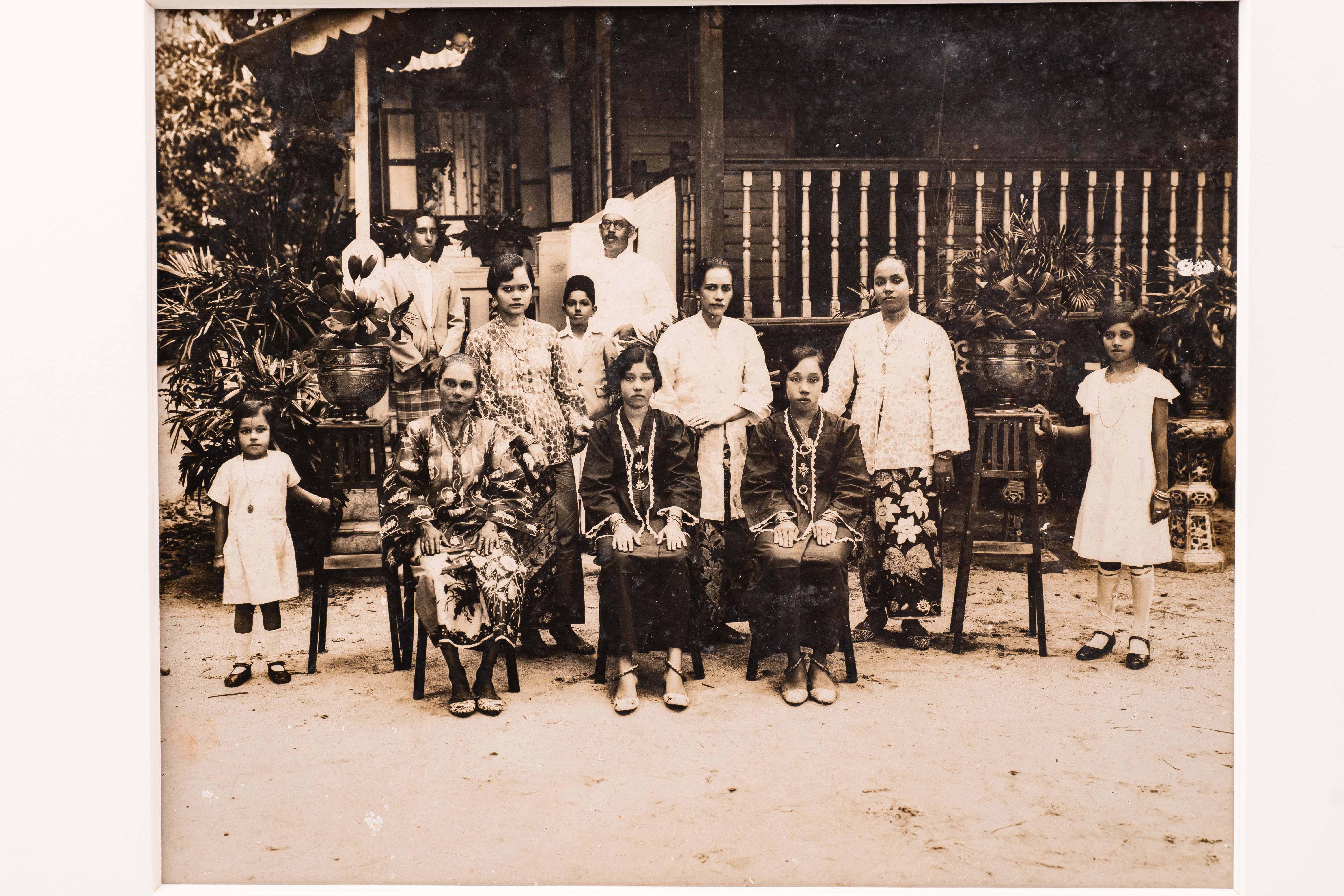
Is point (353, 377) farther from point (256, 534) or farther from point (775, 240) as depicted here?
point (775, 240)

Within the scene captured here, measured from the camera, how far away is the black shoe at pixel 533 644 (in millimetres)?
2721

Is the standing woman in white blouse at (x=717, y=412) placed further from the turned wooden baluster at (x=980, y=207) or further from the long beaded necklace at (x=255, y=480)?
the long beaded necklace at (x=255, y=480)

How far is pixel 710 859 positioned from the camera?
250cm

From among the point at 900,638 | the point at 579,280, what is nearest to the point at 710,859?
the point at 900,638

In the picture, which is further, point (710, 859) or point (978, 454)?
point (978, 454)

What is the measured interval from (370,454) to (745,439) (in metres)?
1.30

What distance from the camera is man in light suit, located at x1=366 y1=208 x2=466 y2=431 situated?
270 centimetres

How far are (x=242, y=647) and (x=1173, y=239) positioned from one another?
3.41 meters

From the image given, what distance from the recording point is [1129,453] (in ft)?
8.86

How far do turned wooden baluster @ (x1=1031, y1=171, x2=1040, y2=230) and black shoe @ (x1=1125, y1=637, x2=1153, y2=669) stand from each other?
1.45 metres

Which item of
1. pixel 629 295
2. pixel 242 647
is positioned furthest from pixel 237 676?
pixel 629 295

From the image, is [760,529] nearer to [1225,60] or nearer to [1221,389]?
[1221,389]

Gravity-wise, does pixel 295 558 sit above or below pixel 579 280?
below

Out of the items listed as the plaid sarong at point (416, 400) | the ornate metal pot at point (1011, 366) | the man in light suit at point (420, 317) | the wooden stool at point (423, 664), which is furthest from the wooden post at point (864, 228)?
the wooden stool at point (423, 664)
